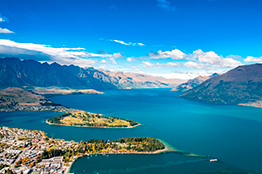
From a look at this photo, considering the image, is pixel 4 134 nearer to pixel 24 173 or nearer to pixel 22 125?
pixel 22 125

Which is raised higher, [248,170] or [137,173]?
[248,170]

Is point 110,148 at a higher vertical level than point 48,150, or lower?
higher

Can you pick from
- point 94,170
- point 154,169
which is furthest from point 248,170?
point 94,170

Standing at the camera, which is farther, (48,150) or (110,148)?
(110,148)

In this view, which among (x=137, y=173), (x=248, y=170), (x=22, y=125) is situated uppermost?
(x=248, y=170)

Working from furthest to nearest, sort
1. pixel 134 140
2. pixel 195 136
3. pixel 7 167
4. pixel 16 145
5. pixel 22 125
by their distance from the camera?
pixel 22 125 < pixel 195 136 < pixel 134 140 < pixel 16 145 < pixel 7 167

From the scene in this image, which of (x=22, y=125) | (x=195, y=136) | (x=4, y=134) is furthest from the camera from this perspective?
(x=22, y=125)

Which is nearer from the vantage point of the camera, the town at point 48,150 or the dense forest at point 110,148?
the town at point 48,150

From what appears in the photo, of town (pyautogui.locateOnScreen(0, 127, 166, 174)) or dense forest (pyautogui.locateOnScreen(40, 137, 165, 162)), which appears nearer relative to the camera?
town (pyautogui.locateOnScreen(0, 127, 166, 174))

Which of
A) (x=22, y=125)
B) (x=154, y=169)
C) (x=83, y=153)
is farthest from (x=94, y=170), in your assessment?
(x=22, y=125)

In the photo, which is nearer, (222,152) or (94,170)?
(94,170)
